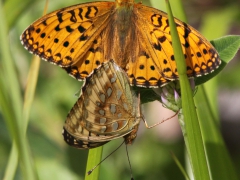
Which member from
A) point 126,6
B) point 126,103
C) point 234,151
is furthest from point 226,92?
point 126,103

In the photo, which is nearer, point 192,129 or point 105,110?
point 192,129

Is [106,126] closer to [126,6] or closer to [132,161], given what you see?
[126,6]

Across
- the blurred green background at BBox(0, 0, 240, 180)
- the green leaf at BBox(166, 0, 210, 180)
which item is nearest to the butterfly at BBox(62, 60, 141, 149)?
the green leaf at BBox(166, 0, 210, 180)

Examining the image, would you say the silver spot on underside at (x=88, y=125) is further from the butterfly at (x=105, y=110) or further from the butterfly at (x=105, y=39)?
the butterfly at (x=105, y=39)

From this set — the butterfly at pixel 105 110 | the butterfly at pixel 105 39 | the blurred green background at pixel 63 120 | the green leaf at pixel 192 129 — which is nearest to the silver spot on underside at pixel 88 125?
the butterfly at pixel 105 110

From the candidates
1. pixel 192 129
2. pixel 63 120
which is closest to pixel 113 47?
pixel 192 129

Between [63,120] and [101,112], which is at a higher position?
[101,112]

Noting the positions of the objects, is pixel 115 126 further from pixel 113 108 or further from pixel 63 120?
pixel 63 120

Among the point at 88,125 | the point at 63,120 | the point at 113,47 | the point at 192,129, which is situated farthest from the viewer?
the point at 63,120
